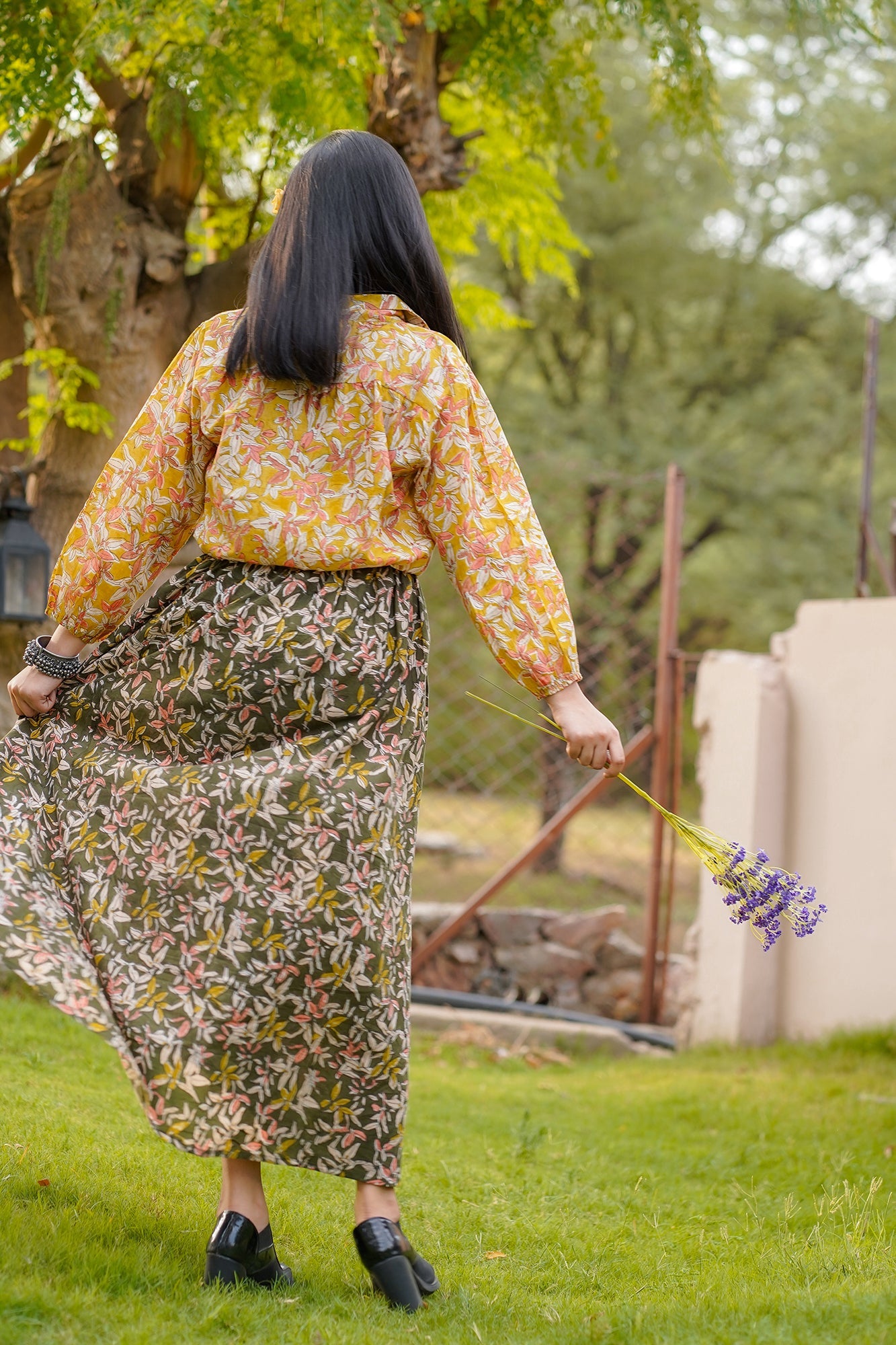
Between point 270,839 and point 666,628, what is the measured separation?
4021mm

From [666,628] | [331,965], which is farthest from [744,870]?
[666,628]

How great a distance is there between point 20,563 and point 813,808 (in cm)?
308

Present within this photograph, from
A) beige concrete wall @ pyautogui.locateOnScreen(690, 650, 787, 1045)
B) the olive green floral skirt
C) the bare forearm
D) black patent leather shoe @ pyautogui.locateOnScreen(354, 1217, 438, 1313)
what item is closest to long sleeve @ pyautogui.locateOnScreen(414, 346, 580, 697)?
the olive green floral skirt

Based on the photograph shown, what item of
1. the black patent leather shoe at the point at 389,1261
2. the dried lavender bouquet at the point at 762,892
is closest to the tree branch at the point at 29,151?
the dried lavender bouquet at the point at 762,892

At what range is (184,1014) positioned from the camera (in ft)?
6.77

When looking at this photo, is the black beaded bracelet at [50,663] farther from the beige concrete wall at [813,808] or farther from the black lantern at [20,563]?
the beige concrete wall at [813,808]

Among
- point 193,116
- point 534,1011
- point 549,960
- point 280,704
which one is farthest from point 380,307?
point 549,960

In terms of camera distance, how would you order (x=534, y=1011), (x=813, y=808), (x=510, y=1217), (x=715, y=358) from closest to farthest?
(x=510, y=1217)
(x=813, y=808)
(x=534, y=1011)
(x=715, y=358)

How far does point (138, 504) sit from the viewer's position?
2230 millimetres

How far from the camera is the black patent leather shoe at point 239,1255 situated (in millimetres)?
2066

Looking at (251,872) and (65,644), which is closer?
(251,872)

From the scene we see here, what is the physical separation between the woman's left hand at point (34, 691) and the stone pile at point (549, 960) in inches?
169

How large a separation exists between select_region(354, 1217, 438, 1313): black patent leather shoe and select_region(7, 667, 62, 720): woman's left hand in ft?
3.34

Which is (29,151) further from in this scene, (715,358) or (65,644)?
(715,358)
